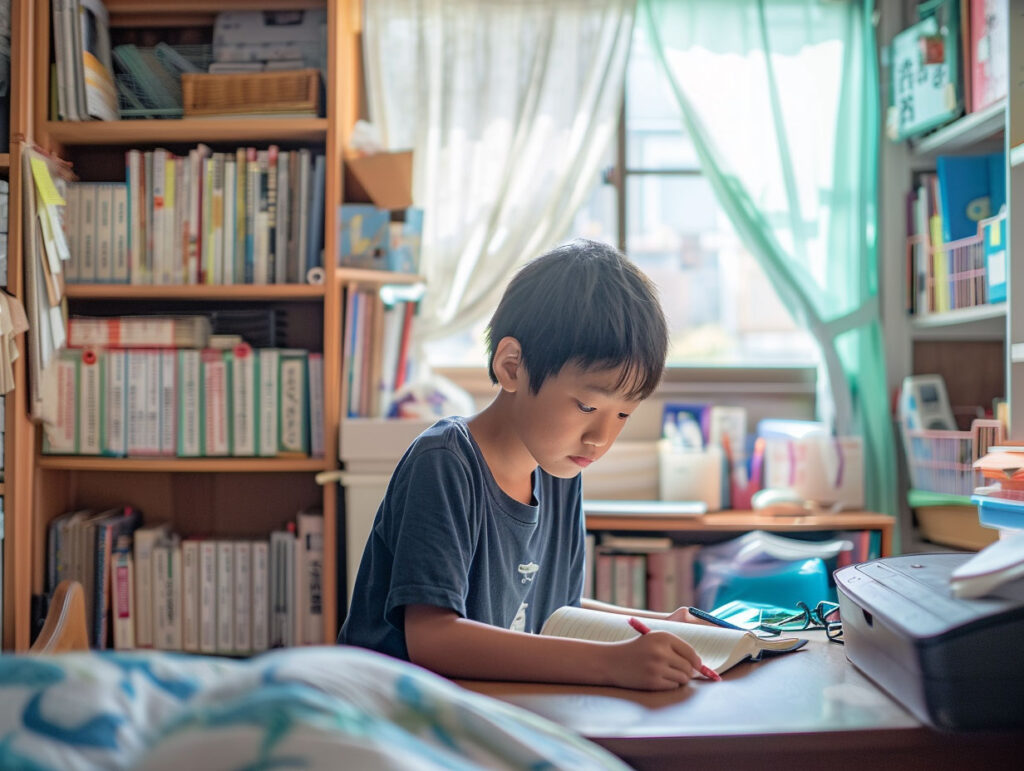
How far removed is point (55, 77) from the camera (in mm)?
2197

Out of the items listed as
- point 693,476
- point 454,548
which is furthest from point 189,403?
point 454,548

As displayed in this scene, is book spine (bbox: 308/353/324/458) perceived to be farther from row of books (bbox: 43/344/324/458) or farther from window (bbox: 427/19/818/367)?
window (bbox: 427/19/818/367)

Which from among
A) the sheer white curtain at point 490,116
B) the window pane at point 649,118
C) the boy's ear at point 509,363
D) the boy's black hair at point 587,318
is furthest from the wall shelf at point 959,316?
the boy's ear at point 509,363

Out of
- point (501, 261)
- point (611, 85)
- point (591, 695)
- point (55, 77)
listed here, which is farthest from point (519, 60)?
point (591, 695)

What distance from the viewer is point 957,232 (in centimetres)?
232

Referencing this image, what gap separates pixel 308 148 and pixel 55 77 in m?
0.60

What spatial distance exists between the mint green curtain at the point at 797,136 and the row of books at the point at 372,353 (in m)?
0.98

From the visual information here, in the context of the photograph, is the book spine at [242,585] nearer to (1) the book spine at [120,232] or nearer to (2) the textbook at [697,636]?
(1) the book spine at [120,232]

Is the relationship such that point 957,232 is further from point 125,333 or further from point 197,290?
point 125,333

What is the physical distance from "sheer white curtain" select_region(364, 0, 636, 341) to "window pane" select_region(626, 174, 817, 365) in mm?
337

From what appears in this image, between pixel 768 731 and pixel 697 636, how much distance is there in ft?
0.84

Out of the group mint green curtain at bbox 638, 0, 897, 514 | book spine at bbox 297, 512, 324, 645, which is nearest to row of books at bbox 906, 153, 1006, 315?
mint green curtain at bbox 638, 0, 897, 514

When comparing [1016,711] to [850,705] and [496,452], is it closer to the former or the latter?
[850,705]

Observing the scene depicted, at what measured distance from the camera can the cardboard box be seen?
2.27 m
